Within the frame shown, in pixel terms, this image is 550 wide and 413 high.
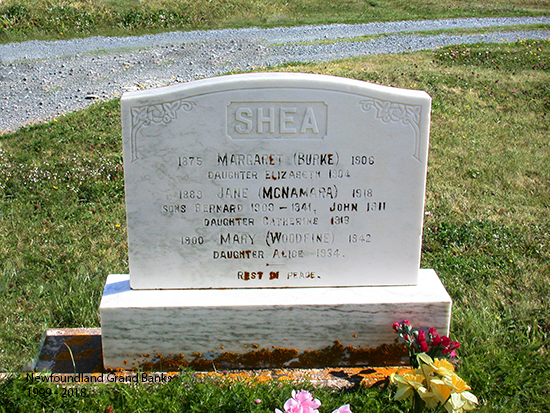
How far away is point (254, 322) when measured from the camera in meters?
3.10

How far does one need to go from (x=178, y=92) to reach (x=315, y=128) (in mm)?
720

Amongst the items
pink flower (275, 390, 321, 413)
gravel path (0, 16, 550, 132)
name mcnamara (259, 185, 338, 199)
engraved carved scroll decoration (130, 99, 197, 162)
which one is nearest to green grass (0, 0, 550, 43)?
gravel path (0, 16, 550, 132)

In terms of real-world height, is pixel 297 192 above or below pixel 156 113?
below

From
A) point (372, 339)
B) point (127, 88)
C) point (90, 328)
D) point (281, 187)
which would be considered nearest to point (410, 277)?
point (372, 339)

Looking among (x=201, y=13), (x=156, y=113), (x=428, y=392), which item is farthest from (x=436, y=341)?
(x=201, y=13)

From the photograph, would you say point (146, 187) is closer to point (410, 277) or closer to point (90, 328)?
point (90, 328)

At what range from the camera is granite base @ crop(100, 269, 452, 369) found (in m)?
3.05

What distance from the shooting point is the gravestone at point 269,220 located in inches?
114

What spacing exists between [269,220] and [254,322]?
22.1 inches

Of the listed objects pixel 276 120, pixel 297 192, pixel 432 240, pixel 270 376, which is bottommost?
pixel 270 376

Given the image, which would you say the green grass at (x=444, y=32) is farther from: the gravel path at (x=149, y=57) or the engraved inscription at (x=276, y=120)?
the engraved inscription at (x=276, y=120)

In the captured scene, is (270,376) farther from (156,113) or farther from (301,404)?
(156,113)

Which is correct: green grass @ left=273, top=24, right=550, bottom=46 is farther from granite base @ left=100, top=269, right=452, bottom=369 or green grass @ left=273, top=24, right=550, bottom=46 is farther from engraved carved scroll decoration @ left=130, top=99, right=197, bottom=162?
granite base @ left=100, top=269, right=452, bottom=369

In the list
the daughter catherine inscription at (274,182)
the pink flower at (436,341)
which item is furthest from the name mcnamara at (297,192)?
the pink flower at (436,341)
